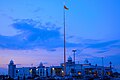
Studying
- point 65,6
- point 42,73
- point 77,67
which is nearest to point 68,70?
point 77,67

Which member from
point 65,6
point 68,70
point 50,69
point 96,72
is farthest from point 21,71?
point 65,6

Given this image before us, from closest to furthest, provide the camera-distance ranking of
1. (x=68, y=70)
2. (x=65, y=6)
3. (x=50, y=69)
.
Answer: (x=65, y=6), (x=68, y=70), (x=50, y=69)

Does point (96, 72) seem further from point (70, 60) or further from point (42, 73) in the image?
point (42, 73)

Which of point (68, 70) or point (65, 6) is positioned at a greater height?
point (65, 6)

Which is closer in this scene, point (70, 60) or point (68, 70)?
point (68, 70)

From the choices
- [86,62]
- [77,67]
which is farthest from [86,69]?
[86,62]

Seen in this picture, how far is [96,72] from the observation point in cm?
15988

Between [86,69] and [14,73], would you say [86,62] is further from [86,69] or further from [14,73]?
[14,73]

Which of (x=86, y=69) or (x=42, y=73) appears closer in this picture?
(x=86, y=69)

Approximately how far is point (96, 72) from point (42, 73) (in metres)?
38.3

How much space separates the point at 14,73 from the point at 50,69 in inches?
1289

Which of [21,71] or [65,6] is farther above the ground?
[65,6]

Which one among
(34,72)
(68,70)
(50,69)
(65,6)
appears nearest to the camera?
(65,6)

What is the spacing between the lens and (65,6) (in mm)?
62406
